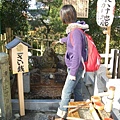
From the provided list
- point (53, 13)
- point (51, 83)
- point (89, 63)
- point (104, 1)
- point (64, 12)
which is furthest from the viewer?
point (53, 13)

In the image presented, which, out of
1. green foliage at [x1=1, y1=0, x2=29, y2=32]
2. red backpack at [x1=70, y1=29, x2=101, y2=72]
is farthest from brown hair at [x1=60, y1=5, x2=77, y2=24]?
green foliage at [x1=1, y1=0, x2=29, y2=32]

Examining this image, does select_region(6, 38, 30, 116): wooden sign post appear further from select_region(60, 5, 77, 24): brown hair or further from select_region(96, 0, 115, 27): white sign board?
select_region(96, 0, 115, 27): white sign board

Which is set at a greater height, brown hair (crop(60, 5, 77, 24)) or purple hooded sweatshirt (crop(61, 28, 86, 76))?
brown hair (crop(60, 5, 77, 24))

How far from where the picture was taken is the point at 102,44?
6.75m

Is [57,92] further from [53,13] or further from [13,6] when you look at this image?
[13,6]

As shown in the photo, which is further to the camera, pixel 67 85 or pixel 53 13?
pixel 53 13

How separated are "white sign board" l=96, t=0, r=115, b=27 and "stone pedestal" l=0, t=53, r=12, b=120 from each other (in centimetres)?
192

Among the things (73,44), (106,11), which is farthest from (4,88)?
(106,11)

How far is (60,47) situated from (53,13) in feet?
3.85

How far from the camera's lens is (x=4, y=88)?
319cm

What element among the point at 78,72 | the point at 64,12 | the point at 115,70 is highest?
the point at 64,12

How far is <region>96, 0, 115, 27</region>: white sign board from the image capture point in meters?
3.75

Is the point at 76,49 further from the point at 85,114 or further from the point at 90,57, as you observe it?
the point at 85,114

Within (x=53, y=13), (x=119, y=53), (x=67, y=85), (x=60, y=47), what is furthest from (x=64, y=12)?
(x=60, y=47)
